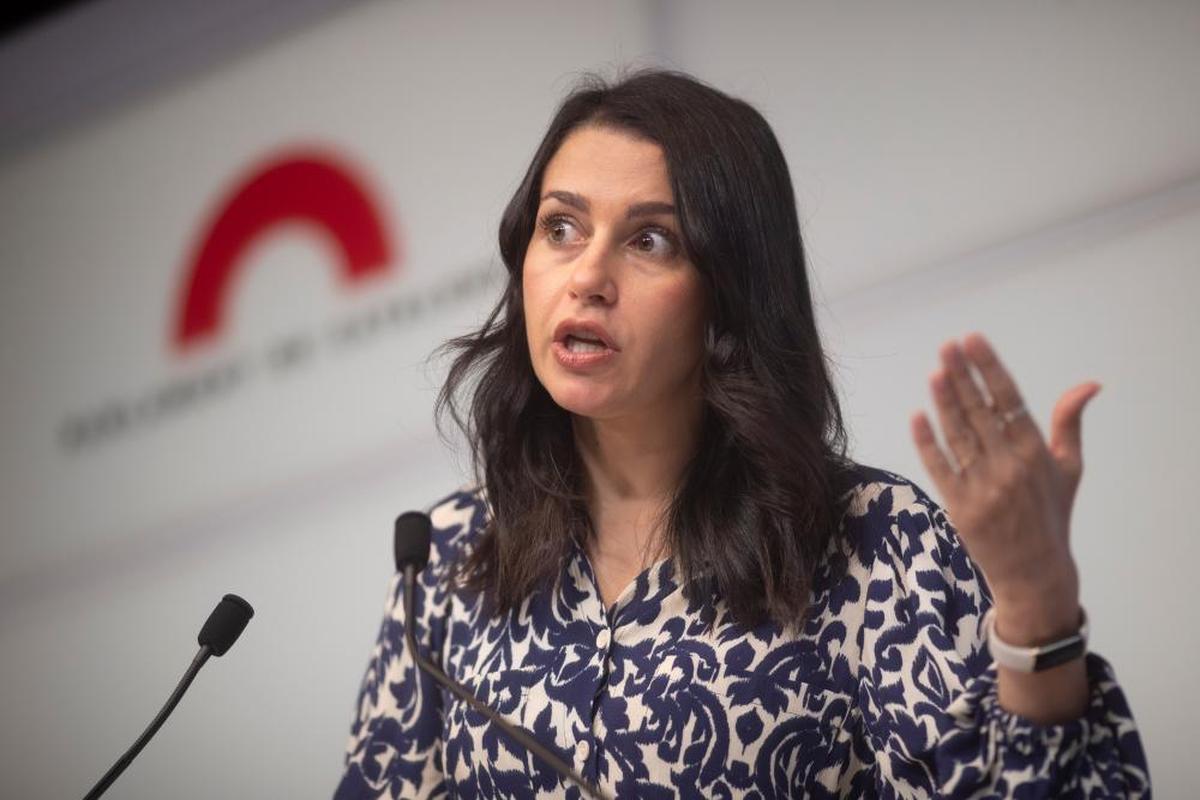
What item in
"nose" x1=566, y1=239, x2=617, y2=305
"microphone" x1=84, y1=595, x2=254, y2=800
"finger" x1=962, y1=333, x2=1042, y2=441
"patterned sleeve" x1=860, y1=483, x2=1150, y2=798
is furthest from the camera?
"nose" x1=566, y1=239, x2=617, y2=305

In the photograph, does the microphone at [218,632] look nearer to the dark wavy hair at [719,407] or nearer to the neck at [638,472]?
the dark wavy hair at [719,407]

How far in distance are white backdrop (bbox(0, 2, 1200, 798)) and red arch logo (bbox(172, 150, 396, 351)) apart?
39 mm

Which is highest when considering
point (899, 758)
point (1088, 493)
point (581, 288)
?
point (581, 288)

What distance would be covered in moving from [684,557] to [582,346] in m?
0.30

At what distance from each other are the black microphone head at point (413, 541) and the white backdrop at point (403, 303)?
95 centimetres

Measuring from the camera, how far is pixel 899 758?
1441 millimetres

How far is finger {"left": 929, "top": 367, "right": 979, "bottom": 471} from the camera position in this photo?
118 cm

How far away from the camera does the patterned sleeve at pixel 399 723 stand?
5.70 feet

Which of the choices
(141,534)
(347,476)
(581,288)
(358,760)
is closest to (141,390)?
(141,534)

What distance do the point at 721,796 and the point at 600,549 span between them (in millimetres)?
386

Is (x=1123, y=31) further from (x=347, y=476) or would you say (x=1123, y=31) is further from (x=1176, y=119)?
(x=347, y=476)

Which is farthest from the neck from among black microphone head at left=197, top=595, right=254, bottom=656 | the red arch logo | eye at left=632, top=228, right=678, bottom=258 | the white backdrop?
the red arch logo

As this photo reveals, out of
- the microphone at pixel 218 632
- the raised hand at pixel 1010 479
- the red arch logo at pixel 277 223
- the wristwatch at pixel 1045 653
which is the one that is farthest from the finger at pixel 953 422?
the red arch logo at pixel 277 223

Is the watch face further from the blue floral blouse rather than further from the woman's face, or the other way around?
the woman's face
